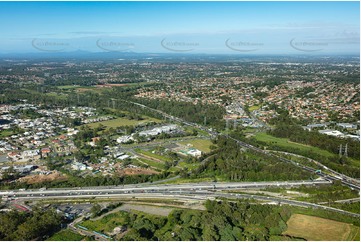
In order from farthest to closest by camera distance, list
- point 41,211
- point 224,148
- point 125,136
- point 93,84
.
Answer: point 93,84 < point 125,136 < point 224,148 < point 41,211

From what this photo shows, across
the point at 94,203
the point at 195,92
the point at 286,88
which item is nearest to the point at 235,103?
the point at 195,92

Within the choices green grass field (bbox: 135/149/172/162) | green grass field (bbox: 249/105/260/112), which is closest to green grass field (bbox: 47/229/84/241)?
green grass field (bbox: 135/149/172/162)

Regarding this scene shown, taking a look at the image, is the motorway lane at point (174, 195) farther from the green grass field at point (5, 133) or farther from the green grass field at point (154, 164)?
the green grass field at point (5, 133)

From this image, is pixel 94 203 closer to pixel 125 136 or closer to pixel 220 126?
pixel 125 136

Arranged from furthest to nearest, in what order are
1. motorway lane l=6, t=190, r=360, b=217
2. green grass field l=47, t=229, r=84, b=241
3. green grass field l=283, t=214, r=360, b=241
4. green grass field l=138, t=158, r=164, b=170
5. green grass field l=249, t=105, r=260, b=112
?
green grass field l=249, t=105, r=260, b=112
green grass field l=138, t=158, r=164, b=170
motorway lane l=6, t=190, r=360, b=217
green grass field l=283, t=214, r=360, b=241
green grass field l=47, t=229, r=84, b=241

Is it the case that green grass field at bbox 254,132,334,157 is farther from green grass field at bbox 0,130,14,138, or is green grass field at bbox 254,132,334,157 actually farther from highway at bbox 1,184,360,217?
green grass field at bbox 0,130,14,138

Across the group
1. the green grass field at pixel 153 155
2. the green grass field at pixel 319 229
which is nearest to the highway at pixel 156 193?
the green grass field at pixel 319 229
